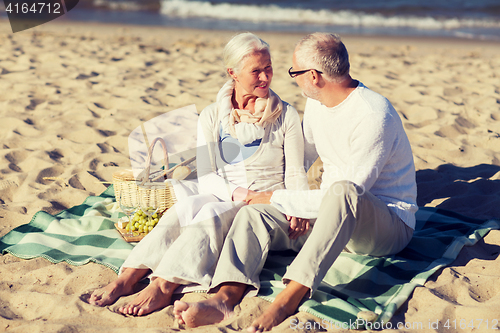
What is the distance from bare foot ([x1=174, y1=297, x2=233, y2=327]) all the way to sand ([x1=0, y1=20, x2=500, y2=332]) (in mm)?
50

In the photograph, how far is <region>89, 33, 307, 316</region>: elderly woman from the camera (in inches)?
90.3

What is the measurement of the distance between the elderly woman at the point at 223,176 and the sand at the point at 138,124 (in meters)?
0.14

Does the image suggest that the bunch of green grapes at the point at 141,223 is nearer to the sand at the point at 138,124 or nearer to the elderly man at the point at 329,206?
the sand at the point at 138,124

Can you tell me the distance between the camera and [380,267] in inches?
100

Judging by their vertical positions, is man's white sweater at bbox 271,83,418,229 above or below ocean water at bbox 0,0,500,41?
below

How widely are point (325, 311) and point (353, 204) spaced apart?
52 centimetres

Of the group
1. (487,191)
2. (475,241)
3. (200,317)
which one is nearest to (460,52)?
(487,191)

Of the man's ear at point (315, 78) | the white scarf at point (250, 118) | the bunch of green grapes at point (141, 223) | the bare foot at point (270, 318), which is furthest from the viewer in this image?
the bunch of green grapes at point (141, 223)

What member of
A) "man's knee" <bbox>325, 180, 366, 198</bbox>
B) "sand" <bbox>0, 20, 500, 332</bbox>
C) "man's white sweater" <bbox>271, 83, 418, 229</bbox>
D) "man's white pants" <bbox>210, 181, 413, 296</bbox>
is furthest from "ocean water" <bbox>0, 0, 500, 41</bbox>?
"man's knee" <bbox>325, 180, 366, 198</bbox>

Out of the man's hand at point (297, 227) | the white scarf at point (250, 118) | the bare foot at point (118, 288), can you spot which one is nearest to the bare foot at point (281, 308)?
the man's hand at point (297, 227)

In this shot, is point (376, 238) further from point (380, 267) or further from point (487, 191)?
point (487, 191)

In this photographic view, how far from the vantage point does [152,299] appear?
2.20m

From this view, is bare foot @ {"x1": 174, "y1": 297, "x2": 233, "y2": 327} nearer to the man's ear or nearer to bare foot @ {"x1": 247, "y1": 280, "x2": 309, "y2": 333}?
bare foot @ {"x1": 247, "y1": 280, "x2": 309, "y2": 333}

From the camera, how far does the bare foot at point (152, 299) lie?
2152 millimetres
